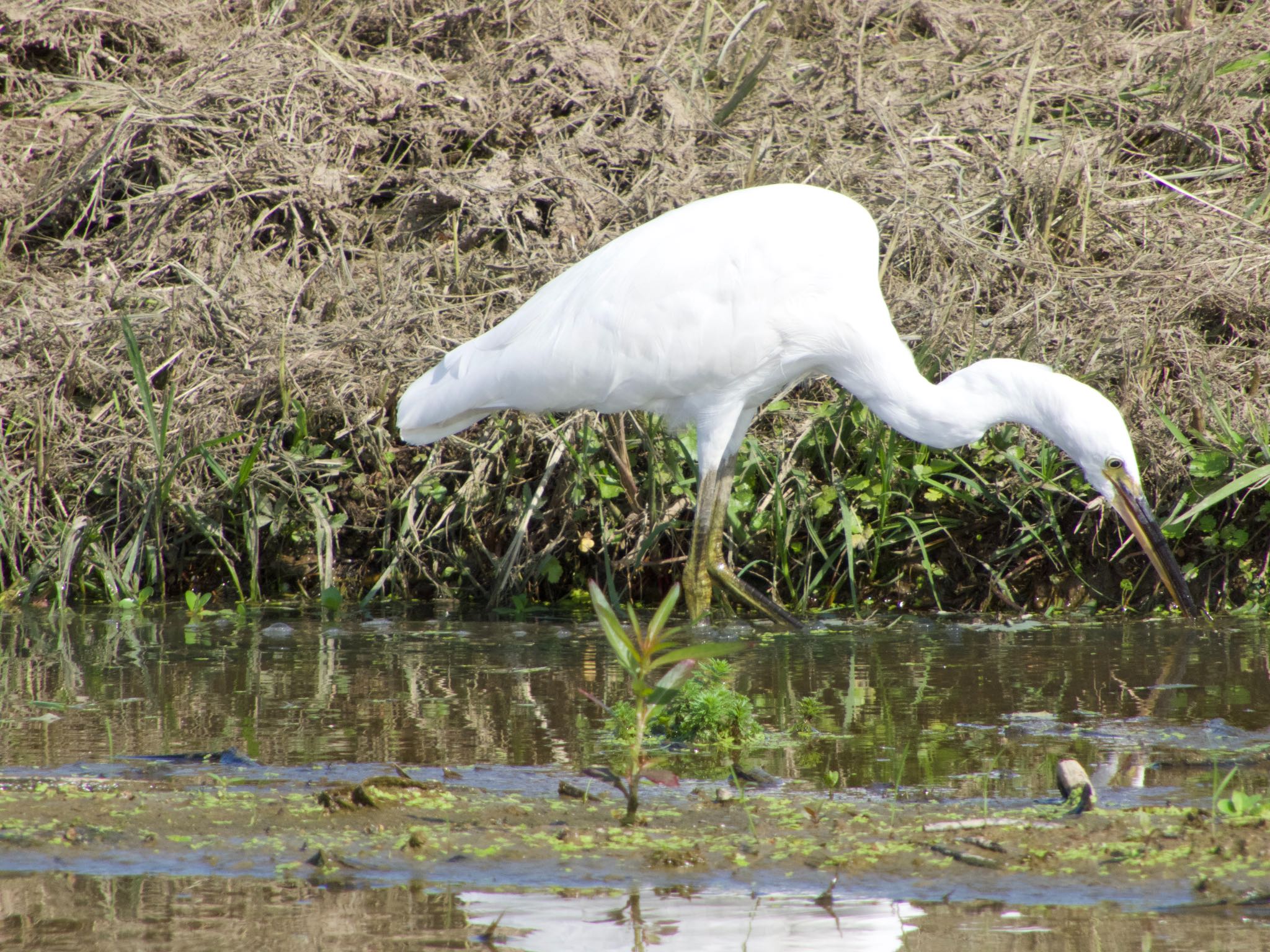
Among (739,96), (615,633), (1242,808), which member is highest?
(739,96)

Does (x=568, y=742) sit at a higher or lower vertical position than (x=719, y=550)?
lower

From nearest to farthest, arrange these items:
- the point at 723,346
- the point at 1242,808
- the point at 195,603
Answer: the point at 1242,808
the point at 723,346
the point at 195,603

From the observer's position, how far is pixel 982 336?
21.7ft

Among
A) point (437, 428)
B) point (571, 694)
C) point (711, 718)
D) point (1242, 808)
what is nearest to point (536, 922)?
point (711, 718)

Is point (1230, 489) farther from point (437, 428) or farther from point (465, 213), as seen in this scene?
point (465, 213)

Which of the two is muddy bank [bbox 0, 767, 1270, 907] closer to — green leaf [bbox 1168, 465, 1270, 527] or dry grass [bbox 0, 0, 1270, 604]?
green leaf [bbox 1168, 465, 1270, 527]

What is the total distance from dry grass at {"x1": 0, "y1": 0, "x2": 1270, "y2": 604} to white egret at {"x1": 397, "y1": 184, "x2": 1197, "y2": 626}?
0.71 metres

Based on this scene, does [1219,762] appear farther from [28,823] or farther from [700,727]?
[28,823]

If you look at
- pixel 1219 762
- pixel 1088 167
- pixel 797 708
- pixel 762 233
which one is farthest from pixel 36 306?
pixel 1219 762

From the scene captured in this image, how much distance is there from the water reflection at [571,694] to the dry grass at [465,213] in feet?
2.15

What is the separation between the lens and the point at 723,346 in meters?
5.32

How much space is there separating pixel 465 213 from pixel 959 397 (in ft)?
11.4

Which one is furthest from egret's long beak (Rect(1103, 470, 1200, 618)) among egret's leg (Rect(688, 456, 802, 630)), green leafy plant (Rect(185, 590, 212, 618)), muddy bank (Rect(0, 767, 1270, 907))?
green leafy plant (Rect(185, 590, 212, 618))

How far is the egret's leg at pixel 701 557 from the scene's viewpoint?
558 centimetres
